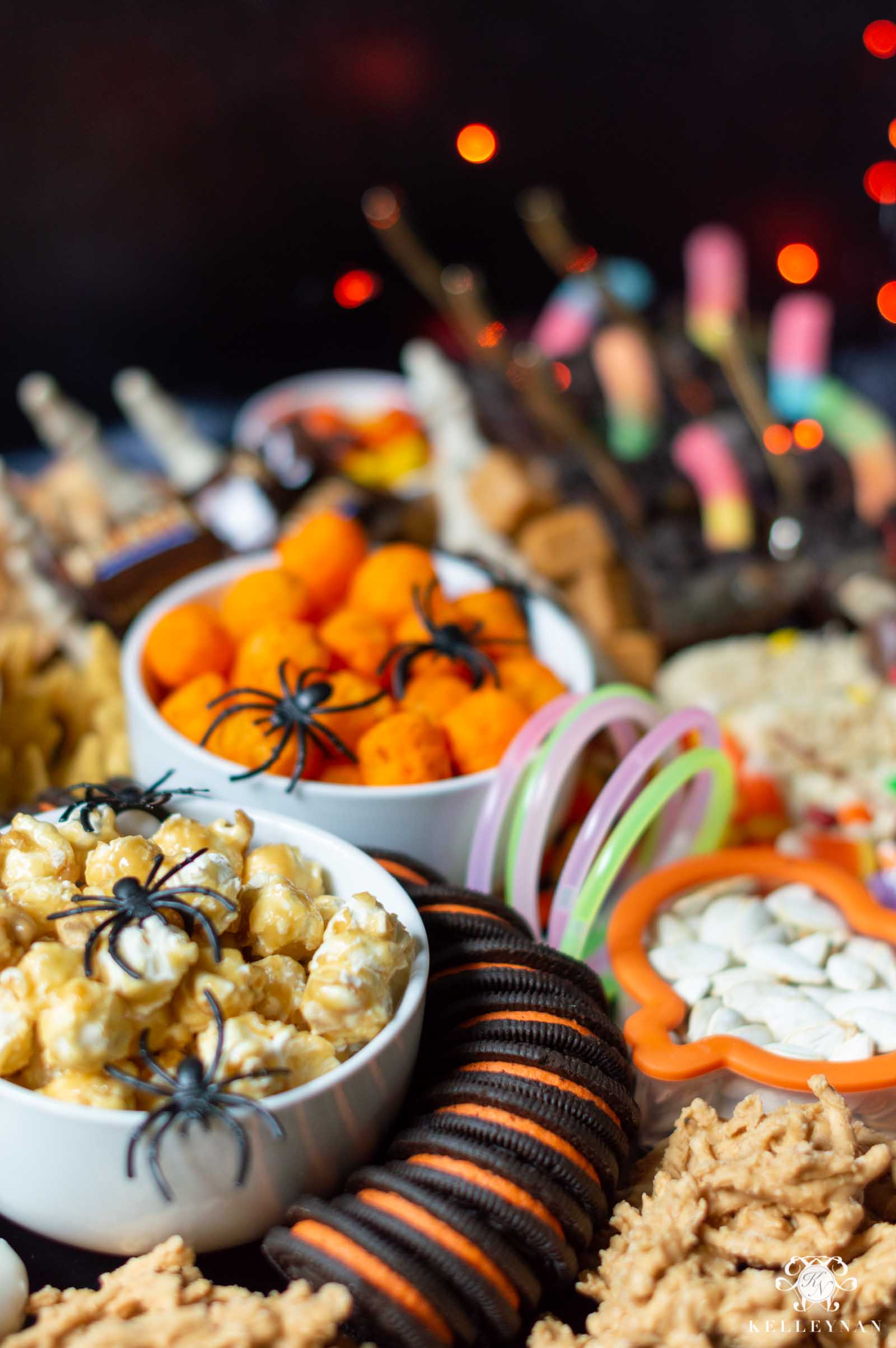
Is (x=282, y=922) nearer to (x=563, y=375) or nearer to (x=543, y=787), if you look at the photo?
(x=543, y=787)

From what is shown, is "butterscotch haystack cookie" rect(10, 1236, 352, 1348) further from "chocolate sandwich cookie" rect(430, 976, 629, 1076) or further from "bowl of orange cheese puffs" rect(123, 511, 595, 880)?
"bowl of orange cheese puffs" rect(123, 511, 595, 880)

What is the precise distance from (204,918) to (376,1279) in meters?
0.22

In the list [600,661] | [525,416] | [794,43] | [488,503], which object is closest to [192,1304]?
[600,661]

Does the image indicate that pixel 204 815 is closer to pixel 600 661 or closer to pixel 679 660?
pixel 600 661

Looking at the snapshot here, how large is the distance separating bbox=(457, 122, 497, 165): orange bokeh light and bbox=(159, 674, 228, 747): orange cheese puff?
3.88 feet

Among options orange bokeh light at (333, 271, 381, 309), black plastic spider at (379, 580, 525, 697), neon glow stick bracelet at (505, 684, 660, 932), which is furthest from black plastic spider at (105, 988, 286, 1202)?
orange bokeh light at (333, 271, 381, 309)

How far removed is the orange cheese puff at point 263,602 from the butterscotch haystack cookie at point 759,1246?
0.58 meters

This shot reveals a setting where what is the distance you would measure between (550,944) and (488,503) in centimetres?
65

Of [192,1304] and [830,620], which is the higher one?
[192,1304]

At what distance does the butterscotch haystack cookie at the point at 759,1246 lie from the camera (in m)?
0.64

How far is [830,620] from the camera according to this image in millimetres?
1450

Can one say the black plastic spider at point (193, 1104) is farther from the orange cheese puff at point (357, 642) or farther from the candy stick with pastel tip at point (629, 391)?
the candy stick with pastel tip at point (629, 391)

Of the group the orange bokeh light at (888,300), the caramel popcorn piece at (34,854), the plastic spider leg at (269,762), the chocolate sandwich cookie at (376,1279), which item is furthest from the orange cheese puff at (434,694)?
the orange bokeh light at (888,300)

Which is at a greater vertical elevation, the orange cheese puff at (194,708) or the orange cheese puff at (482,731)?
the orange cheese puff at (194,708)
